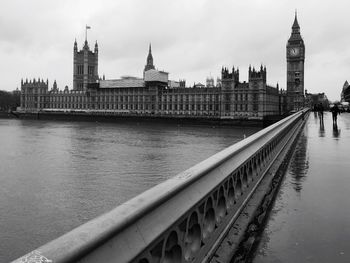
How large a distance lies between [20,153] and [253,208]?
29783mm

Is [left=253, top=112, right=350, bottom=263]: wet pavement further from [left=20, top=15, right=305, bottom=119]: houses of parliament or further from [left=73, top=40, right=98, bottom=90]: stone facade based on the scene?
[left=73, top=40, right=98, bottom=90]: stone facade

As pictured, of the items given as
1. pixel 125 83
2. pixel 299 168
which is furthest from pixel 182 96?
pixel 299 168

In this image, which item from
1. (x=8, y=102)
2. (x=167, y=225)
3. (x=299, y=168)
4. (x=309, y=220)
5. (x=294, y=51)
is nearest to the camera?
(x=167, y=225)

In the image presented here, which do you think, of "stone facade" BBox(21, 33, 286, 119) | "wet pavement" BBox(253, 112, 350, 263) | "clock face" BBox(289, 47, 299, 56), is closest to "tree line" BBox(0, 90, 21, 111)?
"stone facade" BBox(21, 33, 286, 119)

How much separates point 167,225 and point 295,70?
4217 inches

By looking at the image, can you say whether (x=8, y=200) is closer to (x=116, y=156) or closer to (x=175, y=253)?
(x=116, y=156)

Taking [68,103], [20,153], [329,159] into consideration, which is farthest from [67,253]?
[68,103]

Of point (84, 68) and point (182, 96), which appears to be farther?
point (84, 68)

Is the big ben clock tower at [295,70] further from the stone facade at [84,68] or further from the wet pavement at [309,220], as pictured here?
the wet pavement at [309,220]

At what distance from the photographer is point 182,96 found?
96812mm

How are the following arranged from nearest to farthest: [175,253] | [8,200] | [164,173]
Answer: [175,253], [8,200], [164,173]

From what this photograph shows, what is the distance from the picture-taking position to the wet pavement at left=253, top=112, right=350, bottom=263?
8.31ft

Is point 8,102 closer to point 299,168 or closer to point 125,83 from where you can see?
point 125,83

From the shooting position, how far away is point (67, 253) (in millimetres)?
1174
